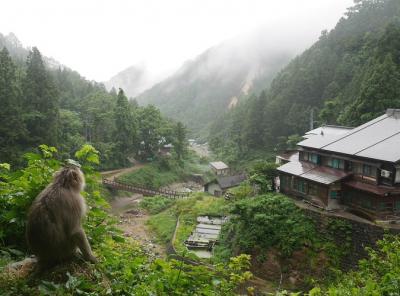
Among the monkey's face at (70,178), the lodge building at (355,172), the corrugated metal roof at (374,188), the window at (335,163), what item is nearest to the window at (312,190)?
the lodge building at (355,172)

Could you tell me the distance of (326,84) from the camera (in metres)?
48.8

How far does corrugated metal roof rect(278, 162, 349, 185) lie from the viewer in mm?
18969

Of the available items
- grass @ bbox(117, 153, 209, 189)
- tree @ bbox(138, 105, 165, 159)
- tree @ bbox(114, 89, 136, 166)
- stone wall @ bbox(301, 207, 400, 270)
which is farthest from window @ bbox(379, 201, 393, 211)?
tree @ bbox(138, 105, 165, 159)

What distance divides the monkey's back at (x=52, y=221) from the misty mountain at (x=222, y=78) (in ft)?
286

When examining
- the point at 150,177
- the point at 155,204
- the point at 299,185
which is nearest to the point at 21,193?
the point at 299,185

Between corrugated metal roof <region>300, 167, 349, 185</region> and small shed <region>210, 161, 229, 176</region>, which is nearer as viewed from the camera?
corrugated metal roof <region>300, 167, 349, 185</region>

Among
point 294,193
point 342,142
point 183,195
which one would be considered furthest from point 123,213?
point 342,142

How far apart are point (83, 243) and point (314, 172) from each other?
18282mm

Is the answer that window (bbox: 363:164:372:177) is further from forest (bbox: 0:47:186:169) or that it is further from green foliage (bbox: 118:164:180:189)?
green foliage (bbox: 118:164:180:189)

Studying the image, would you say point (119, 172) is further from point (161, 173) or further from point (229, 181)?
point (229, 181)

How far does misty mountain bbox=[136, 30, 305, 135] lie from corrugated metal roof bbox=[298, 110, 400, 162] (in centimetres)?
7078

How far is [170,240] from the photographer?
2370 centimetres

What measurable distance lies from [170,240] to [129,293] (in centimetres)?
2068

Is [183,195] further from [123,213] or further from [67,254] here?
[67,254]
